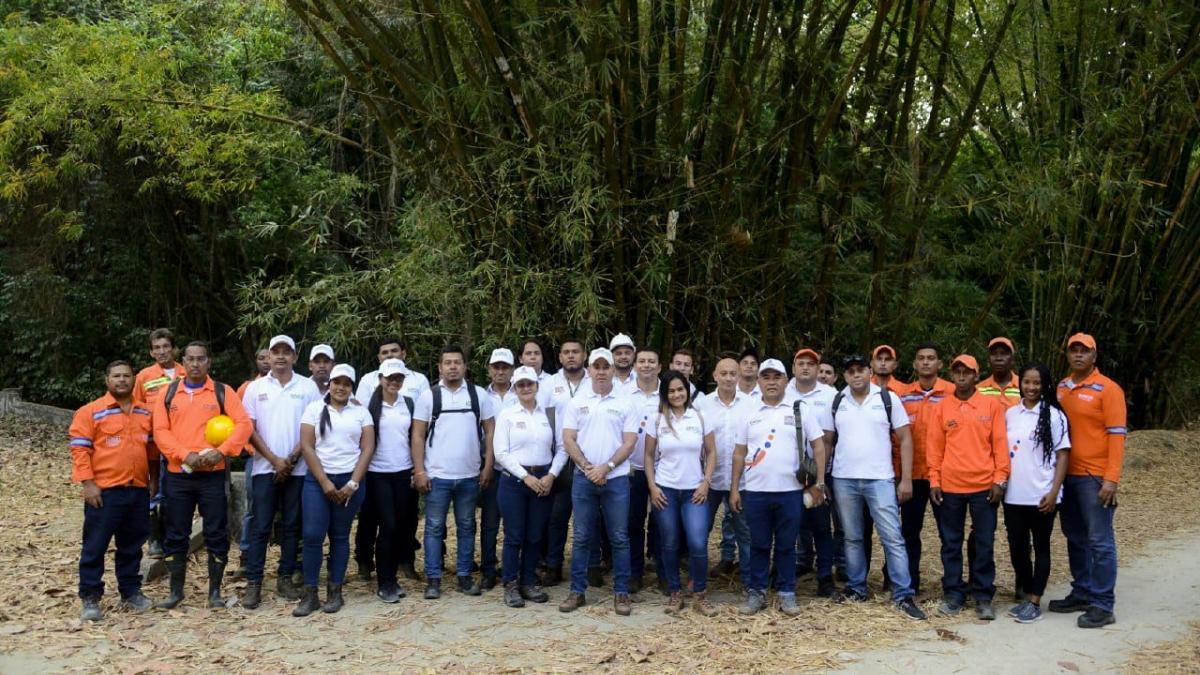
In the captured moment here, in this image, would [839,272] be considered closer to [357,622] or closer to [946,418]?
[946,418]

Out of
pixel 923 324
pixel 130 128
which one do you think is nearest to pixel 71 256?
pixel 130 128

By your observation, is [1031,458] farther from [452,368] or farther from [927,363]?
[452,368]

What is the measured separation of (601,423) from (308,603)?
1478mm

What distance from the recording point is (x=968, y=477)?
4.52 m

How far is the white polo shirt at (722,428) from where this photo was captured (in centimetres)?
483

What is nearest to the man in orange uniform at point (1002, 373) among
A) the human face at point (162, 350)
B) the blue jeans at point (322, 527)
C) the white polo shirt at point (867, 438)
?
the white polo shirt at point (867, 438)

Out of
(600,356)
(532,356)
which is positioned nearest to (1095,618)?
(600,356)

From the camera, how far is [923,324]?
23.6 feet

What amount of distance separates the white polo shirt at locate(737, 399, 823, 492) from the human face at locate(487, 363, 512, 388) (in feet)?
3.71

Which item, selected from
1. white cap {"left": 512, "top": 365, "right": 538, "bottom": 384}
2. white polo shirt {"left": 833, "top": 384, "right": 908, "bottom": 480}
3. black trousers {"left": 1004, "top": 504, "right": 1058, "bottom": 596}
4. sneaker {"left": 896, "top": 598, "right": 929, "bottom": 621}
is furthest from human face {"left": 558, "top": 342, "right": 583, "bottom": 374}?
black trousers {"left": 1004, "top": 504, "right": 1058, "bottom": 596}

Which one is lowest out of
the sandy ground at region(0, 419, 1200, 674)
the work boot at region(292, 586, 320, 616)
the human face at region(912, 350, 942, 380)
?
the sandy ground at region(0, 419, 1200, 674)

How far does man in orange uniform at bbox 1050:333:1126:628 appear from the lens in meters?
4.32

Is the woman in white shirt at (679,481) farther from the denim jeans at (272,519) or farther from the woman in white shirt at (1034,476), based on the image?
the denim jeans at (272,519)

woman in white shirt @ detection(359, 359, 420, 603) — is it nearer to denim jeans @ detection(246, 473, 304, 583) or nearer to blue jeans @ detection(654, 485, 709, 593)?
denim jeans @ detection(246, 473, 304, 583)
